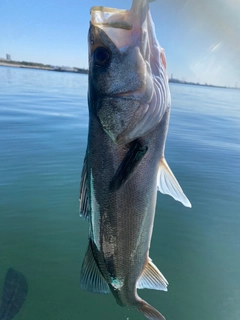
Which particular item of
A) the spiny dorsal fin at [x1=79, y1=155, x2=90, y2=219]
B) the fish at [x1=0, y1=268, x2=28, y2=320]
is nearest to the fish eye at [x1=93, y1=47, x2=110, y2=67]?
the spiny dorsal fin at [x1=79, y1=155, x2=90, y2=219]

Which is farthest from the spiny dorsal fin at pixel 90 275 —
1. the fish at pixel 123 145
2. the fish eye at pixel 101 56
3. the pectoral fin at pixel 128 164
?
the fish eye at pixel 101 56

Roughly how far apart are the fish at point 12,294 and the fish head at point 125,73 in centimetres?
319

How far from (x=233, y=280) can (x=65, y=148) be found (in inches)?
240

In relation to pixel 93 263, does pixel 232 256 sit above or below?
below

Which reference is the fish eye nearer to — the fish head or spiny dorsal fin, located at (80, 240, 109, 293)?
the fish head

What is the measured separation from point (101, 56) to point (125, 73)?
0.60 feet

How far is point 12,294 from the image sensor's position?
3.83 meters

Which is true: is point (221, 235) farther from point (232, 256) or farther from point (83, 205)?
point (83, 205)

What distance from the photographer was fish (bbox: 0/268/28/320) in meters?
3.67

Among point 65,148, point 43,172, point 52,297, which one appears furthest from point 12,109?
point 52,297

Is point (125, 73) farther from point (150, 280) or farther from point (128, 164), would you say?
point (150, 280)

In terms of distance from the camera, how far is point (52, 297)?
387cm

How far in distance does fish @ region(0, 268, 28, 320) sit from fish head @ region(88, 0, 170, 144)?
3187 mm

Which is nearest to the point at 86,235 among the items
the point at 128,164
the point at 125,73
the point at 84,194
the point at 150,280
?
the point at 150,280
